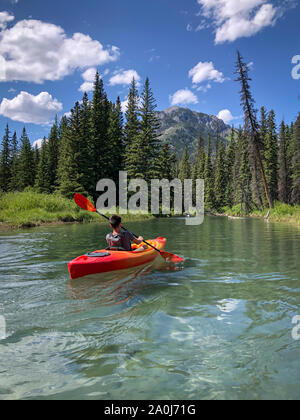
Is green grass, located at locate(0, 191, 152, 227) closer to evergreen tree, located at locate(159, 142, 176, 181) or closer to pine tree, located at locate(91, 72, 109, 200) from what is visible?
pine tree, located at locate(91, 72, 109, 200)

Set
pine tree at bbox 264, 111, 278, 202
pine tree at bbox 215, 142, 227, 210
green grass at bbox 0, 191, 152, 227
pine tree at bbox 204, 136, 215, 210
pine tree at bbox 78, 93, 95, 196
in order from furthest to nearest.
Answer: pine tree at bbox 204, 136, 215, 210 → pine tree at bbox 215, 142, 227, 210 → pine tree at bbox 264, 111, 278, 202 → pine tree at bbox 78, 93, 95, 196 → green grass at bbox 0, 191, 152, 227

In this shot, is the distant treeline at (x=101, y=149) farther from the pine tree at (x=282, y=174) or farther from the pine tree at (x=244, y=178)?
the pine tree at (x=282, y=174)

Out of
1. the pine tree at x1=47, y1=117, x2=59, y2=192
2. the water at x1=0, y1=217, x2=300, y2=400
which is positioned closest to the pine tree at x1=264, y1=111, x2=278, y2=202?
the pine tree at x1=47, y1=117, x2=59, y2=192

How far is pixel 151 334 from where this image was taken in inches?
150

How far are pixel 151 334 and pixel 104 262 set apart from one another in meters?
3.10

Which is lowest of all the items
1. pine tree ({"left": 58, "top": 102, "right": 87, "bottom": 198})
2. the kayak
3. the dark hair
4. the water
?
the water

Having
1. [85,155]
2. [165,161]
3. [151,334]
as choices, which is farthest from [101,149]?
[151,334]

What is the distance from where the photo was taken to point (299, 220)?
20.2 m

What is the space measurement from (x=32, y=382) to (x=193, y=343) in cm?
189

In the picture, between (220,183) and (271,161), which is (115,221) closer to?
(271,161)

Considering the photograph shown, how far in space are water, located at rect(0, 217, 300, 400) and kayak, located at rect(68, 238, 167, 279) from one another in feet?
0.76

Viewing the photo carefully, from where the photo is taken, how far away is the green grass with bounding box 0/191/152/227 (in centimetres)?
1820
